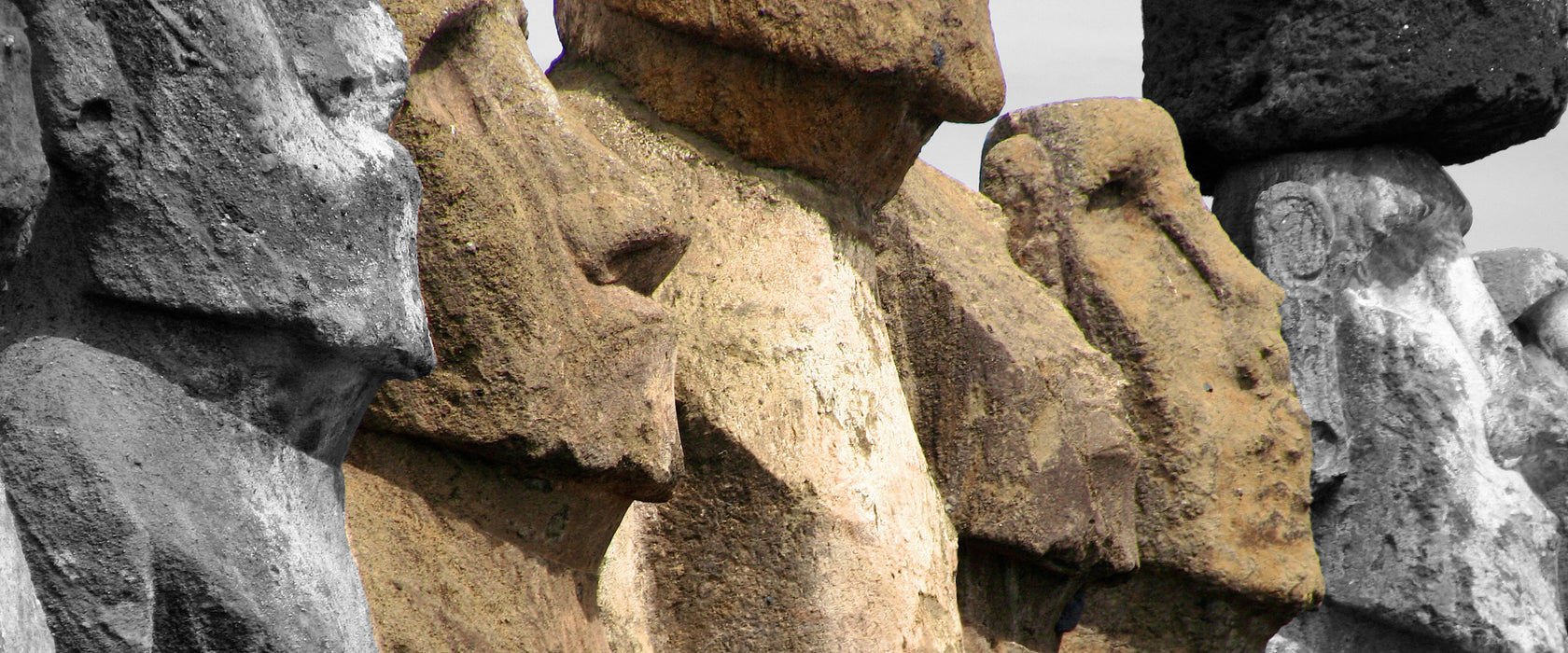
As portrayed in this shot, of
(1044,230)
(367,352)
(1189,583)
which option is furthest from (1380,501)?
(367,352)

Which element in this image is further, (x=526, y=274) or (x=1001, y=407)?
(x=1001, y=407)

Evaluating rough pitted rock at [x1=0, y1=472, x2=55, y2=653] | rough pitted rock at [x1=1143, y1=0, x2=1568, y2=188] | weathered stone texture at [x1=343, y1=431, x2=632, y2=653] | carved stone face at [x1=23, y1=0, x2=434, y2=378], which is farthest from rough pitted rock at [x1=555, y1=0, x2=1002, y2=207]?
rough pitted rock at [x1=1143, y1=0, x2=1568, y2=188]

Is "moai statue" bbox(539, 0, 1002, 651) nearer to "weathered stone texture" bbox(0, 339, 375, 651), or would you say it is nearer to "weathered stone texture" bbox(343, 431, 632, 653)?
"weathered stone texture" bbox(343, 431, 632, 653)

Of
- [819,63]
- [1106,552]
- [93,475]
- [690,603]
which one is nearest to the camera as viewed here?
[93,475]

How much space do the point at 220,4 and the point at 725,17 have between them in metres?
1.00

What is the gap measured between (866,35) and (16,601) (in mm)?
1332

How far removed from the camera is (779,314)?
2.03 m

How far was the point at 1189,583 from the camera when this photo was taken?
2777 mm

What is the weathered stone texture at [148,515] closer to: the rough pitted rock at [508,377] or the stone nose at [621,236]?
the rough pitted rock at [508,377]

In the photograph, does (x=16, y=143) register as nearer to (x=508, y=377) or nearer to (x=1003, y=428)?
(x=508, y=377)

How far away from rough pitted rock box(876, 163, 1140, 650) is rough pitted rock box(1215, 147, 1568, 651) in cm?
92

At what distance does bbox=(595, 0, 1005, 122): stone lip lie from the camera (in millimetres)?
1999

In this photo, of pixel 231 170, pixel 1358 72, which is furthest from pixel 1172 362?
pixel 231 170

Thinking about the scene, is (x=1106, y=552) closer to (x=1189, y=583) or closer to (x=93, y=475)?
(x=1189, y=583)
